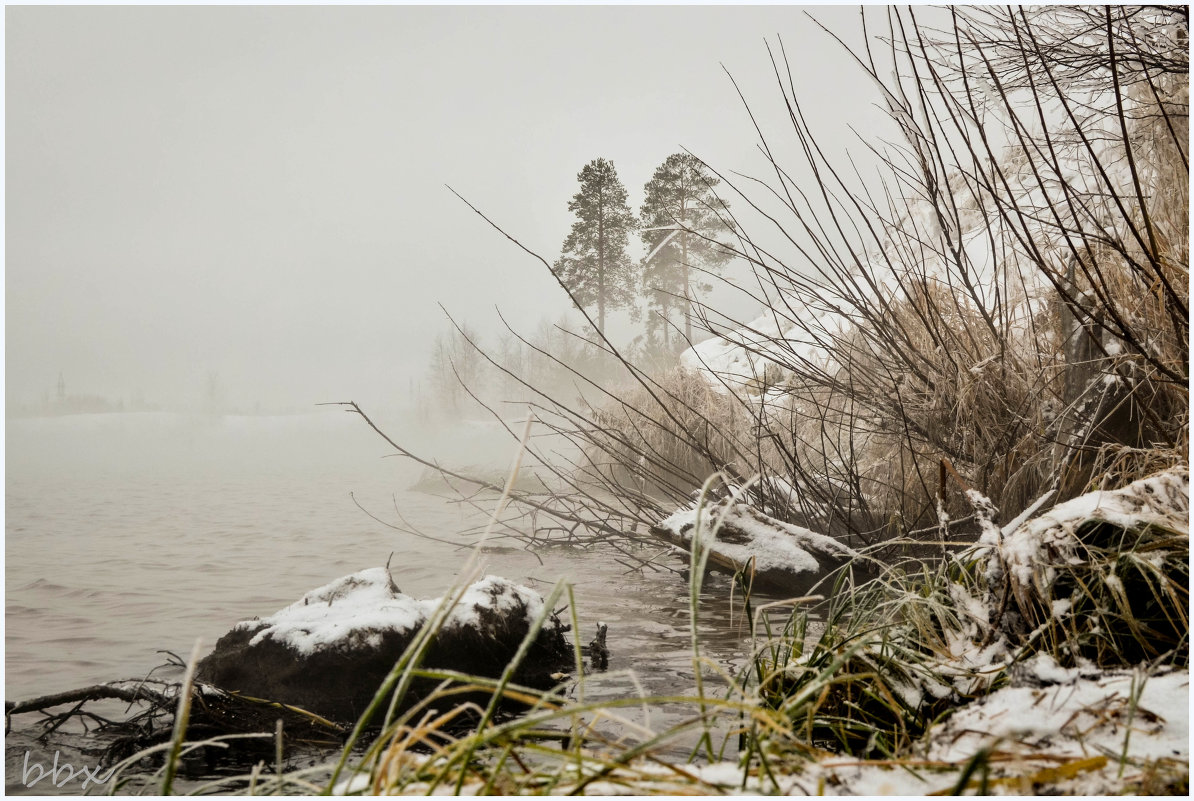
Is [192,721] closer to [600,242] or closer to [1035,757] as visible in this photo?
[1035,757]

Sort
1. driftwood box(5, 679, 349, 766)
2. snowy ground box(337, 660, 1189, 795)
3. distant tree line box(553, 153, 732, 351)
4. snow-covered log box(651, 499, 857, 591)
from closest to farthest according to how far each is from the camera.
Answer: snowy ground box(337, 660, 1189, 795), driftwood box(5, 679, 349, 766), snow-covered log box(651, 499, 857, 591), distant tree line box(553, 153, 732, 351)

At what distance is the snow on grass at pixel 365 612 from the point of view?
288 cm

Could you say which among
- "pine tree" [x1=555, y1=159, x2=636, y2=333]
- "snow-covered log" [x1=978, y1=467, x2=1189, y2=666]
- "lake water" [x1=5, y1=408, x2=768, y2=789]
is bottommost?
"lake water" [x1=5, y1=408, x2=768, y2=789]

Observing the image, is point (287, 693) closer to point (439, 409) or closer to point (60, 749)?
point (60, 749)

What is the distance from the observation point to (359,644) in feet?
9.35

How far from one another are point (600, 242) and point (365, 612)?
513 inches

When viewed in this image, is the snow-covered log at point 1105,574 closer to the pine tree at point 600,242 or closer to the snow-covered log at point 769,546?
the snow-covered log at point 769,546

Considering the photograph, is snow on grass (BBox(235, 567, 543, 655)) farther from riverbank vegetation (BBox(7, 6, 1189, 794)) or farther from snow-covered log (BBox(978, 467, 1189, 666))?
snow-covered log (BBox(978, 467, 1189, 666))

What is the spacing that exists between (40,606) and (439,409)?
98.4ft

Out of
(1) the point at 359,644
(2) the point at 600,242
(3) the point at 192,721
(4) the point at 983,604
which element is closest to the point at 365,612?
(1) the point at 359,644

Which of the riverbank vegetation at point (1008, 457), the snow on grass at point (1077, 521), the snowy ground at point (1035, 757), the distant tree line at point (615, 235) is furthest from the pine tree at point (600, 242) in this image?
the snowy ground at point (1035, 757)

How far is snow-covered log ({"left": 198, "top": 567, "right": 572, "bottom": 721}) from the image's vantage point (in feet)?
9.17

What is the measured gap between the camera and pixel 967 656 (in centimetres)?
163

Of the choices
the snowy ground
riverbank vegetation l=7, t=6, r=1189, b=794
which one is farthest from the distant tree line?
the snowy ground
